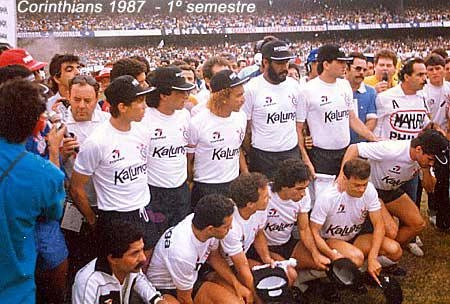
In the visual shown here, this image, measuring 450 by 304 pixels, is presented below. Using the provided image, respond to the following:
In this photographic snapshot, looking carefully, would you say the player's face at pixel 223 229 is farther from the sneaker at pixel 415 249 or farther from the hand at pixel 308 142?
the sneaker at pixel 415 249

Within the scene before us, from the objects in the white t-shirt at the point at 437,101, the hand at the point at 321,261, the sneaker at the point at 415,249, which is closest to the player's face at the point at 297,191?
the hand at the point at 321,261

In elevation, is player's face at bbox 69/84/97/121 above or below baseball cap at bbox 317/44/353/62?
below

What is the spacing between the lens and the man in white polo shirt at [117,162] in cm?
354

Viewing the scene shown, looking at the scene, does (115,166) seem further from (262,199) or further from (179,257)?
(262,199)

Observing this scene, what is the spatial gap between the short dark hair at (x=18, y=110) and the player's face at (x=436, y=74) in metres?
4.72

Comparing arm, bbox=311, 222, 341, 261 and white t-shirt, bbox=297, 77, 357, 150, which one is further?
white t-shirt, bbox=297, 77, 357, 150

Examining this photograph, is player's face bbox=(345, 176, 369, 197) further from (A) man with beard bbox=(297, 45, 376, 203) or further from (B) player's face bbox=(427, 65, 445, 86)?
(B) player's face bbox=(427, 65, 445, 86)

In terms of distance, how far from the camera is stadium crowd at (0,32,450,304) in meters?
2.80

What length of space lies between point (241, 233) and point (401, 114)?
2.27 meters

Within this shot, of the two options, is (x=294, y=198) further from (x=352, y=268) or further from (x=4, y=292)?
(x=4, y=292)

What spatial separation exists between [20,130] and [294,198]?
236 cm

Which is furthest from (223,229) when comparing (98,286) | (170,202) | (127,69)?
(127,69)

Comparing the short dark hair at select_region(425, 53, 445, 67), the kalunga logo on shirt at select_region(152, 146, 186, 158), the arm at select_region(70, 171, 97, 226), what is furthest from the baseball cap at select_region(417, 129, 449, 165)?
the arm at select_region(70, 171, 97, 226)

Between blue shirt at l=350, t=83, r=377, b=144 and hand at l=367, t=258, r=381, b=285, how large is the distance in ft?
4.93
